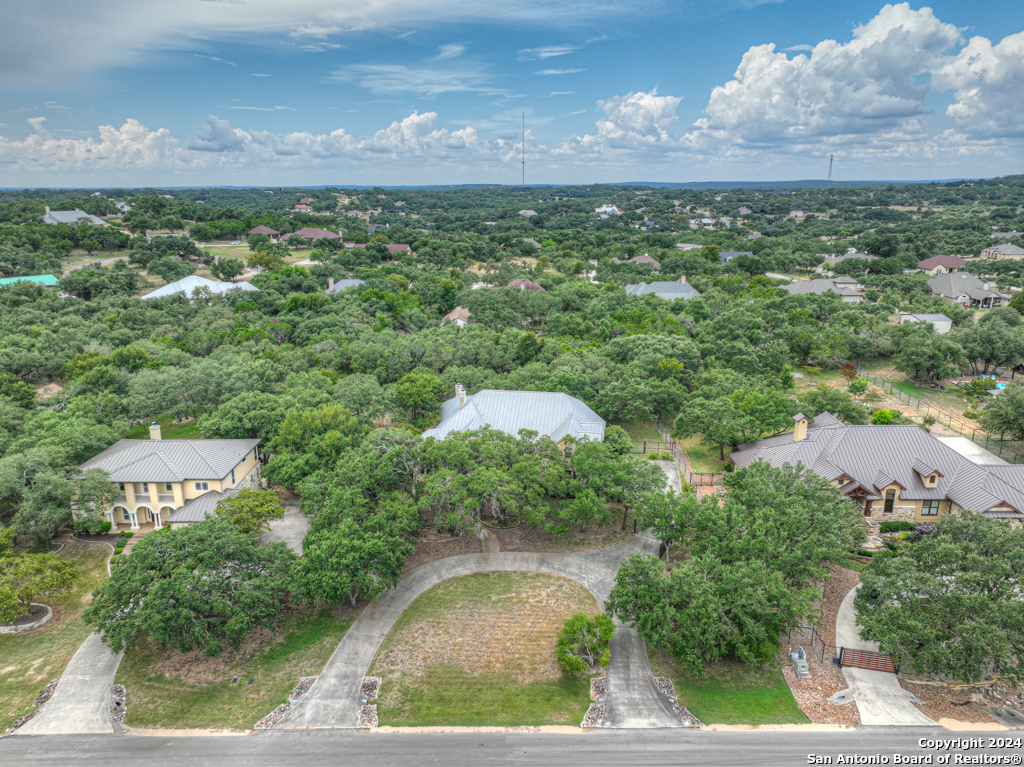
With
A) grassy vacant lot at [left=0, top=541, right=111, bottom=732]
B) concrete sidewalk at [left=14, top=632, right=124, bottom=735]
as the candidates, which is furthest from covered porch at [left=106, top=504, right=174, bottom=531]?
concrete sidewalk at [left=14, top=632, right=124, bottom=735]

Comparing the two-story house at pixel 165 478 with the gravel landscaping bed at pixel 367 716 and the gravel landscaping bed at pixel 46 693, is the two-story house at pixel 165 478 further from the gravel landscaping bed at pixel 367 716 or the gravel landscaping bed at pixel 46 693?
the gravel landscaping bed at pixel 367 716

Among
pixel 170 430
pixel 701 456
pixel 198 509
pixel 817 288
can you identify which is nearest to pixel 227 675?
pixel 198 509

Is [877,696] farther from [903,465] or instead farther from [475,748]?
[903,465]

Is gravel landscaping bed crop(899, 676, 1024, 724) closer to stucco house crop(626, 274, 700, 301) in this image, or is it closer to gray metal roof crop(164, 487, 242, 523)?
gray metal roof crop(164, 487, 242, 523)

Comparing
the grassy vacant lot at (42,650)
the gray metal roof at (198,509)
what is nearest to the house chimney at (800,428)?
the gray metal roof at (198,509)

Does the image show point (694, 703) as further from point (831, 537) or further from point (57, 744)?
point (57, 744)
